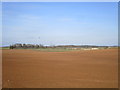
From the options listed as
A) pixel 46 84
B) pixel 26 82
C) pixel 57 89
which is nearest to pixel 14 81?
pixel 26 82

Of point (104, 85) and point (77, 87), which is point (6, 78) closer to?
point (77, 87)

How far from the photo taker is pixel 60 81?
24.4 ft

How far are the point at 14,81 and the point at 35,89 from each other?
1.52 m

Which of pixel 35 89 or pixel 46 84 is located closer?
pixel 35 89

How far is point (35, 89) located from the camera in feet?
20.8

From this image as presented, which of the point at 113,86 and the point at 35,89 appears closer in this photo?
the point at 35,89

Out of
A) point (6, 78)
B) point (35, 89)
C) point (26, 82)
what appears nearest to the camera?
point (35, 89)

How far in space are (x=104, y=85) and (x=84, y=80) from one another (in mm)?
926

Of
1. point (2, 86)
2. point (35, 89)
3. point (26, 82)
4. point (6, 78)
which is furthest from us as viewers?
point (6, 78)

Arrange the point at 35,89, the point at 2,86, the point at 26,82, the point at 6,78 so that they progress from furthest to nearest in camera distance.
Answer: the point at 6,78, the point at 26,82, the point at 2,86, the point at 35,89

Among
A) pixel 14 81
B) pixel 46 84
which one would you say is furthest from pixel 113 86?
pixel 14 81

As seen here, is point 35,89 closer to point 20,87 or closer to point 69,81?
point 20,87

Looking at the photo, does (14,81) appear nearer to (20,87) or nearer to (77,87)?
(20,87)

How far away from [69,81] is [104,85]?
1367 mm
